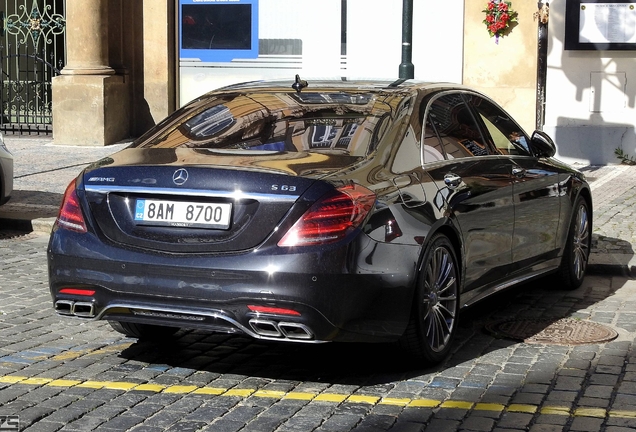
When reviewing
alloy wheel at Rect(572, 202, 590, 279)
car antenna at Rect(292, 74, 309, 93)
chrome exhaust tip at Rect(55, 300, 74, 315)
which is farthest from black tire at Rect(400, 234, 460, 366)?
alloy wheel at Rect(572, 202, 590, 279)

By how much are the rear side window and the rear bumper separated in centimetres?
92

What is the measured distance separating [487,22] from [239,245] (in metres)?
12.4

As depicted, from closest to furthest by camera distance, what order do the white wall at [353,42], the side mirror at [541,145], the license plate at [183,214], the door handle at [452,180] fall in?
the license plate at [183,214]
the door handle at [452,180]
the side mirror at [541,145]
the white wall at [353,42]

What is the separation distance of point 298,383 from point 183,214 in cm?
99

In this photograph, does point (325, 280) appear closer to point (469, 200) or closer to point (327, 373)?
point (327, 373)

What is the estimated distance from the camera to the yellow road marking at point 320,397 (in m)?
5.02

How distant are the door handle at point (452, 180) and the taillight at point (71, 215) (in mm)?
1881

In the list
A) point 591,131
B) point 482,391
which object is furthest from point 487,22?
point 482,391

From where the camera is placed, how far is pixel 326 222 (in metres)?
5.11

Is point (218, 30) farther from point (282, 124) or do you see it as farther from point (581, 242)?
point (282, 124)

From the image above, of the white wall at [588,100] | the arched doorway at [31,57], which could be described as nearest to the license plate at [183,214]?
the white wall at [588,100]

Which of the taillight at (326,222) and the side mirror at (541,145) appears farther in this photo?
the side mirror at (541,145)

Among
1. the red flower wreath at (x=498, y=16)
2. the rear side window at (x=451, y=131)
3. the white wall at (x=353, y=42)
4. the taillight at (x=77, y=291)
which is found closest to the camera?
the taillight at (x=77, y=291)

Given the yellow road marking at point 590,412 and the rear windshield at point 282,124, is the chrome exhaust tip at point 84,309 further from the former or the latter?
the yellow road marking at point 590,412
